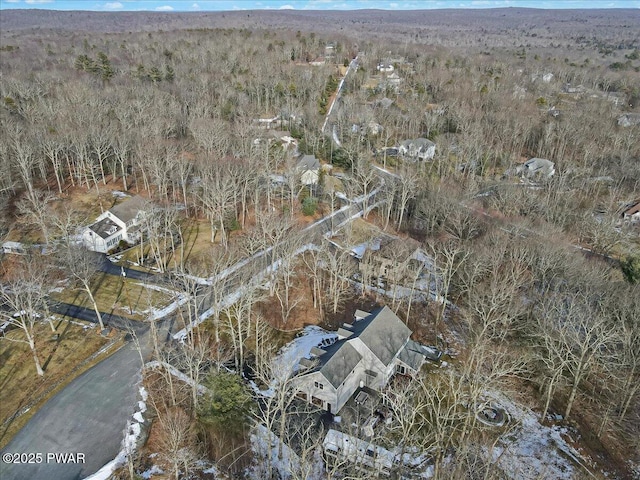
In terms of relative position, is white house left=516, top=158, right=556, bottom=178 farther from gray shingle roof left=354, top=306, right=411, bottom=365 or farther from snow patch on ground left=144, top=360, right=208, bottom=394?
snow patch on ground left=144, top=360, right=208, bottom=394

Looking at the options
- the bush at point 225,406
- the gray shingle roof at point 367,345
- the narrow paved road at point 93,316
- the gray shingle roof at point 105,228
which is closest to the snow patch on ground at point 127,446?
the bush at point 225,406

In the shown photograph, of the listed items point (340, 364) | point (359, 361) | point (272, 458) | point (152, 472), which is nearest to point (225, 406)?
point (272, 458)

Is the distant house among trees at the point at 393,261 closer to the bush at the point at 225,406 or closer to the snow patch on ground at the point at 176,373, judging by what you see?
the bush at the point at 225,406

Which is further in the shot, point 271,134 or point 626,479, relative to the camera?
→ point 271,134

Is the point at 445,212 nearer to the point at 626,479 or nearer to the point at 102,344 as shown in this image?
the point at 626,479

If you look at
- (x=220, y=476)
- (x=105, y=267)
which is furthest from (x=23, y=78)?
(x=220, y=476)

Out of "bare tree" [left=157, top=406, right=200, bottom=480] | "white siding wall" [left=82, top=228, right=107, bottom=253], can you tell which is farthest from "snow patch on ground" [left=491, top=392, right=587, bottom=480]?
"white siding wall" [left=82, top=228, right=107, bottom=253]

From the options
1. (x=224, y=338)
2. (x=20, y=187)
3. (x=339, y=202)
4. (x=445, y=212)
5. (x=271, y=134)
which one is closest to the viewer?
(x=224, y=338)

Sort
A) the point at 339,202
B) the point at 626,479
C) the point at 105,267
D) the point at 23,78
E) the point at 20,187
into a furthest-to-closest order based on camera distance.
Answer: the point at 23,78 → the point at 339,202 → the point at 20,187 → the point at 105,267 → the point at 626,479
